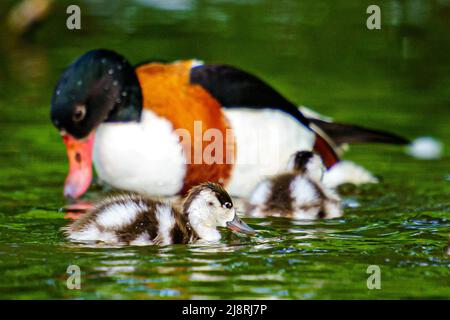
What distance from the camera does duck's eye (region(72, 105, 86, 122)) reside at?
7.43 m

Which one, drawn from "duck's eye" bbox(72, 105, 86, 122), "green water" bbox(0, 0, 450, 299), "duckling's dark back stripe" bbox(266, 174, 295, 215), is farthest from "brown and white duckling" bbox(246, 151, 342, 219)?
"duck's eye" bbox(72, 105, 86, 122)

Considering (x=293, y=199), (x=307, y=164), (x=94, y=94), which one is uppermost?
(x=94, y=94)

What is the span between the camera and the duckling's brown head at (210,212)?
21.2 ft

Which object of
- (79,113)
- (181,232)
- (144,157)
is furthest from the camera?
(144,157)

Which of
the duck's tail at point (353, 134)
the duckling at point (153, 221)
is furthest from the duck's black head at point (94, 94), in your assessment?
the duck's tail at point (353, 134)

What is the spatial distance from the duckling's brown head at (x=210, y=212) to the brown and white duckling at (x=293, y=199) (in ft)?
1.89

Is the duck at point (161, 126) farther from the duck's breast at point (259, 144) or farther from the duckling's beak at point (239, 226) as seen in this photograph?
the duckling's beak at point (239, 226)

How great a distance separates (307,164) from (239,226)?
1192mm

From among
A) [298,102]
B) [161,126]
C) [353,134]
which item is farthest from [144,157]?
[298,102]

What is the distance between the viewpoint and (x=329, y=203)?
23.5 ft

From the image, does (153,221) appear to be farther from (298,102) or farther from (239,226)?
(298,102)

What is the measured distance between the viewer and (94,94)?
297 inches

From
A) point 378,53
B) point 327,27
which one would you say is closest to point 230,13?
point 327,27
